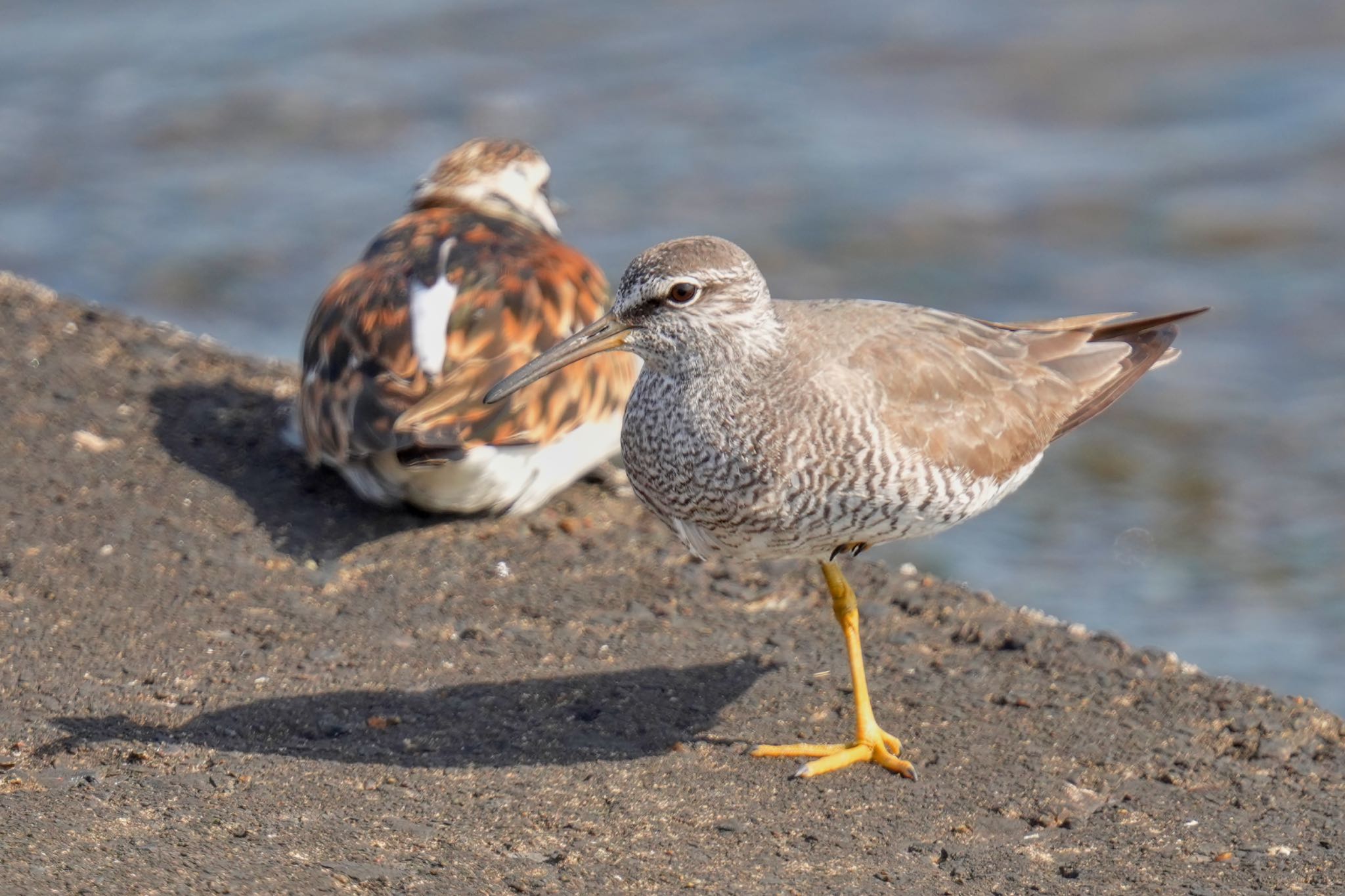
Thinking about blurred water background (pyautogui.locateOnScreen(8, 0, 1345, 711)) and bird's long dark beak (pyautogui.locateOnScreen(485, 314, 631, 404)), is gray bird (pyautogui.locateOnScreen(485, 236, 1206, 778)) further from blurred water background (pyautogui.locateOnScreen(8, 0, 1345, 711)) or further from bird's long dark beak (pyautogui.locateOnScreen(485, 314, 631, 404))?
blurred water background (pyautogui.locateOnScreen(8, 0, 1345, 711))

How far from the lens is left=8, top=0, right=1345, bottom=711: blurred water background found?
892 cm

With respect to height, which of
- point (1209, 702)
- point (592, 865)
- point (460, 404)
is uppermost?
point (460, 404)

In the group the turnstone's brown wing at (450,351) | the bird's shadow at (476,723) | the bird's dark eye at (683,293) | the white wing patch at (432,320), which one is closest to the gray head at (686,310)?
the bird's dark eye at (683,293)

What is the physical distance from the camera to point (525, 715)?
5438mm

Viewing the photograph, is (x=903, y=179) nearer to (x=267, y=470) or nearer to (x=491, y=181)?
(x=491, y=181)

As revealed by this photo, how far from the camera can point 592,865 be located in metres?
4.38

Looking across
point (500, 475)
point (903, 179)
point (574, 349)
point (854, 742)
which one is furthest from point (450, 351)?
point (903, 179)

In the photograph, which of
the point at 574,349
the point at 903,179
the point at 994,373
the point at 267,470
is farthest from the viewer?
the point at 903,179

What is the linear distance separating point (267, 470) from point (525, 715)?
8.18 ft

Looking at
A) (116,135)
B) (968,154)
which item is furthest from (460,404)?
(116,135)

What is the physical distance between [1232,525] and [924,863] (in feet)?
16.1

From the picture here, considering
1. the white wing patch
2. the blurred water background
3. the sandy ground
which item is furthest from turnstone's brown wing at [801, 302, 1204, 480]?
the blurred water background

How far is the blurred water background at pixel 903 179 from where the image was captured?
29.3ft

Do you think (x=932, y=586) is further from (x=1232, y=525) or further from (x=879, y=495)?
(x=1232, y=525)
